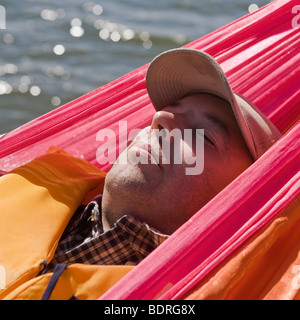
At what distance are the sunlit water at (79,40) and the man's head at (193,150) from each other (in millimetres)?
2327

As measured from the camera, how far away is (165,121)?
6.04 feet

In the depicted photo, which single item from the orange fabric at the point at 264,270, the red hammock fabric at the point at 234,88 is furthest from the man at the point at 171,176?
the red hammock fabric at the point at 234,88

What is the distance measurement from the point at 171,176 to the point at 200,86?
1.16 ft

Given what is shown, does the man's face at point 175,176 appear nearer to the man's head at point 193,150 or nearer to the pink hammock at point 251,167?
the man's head at point 193,150

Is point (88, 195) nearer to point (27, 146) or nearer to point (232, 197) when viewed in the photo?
point (27, 146)

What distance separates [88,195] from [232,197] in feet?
2.32

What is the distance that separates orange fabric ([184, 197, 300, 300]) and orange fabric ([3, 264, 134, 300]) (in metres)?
0.22

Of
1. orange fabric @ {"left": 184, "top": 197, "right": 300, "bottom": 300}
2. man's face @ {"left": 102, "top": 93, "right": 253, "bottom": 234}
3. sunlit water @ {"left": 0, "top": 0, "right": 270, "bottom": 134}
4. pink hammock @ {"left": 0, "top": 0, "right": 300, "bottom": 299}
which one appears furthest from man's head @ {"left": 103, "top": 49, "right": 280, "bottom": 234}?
sunlit water @ {"left": 0, "top": 0, "right": 270, "bottom": 134}

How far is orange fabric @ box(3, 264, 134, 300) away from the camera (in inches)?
61.3

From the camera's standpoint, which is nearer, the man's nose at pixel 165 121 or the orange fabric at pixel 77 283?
the orange fabric at pixel 77 283

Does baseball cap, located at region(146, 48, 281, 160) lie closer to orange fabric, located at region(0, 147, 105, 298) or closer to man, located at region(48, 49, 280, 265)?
man, located at region(48, 49, 280, 265)

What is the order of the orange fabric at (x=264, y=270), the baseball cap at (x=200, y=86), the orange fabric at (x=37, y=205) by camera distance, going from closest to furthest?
the orange fabric at (x=264, y=270), the orange fabric at (x=37, y=205), the baseball cap at (x=200, y=86)

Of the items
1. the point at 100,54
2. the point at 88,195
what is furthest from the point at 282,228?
the point at 100,54

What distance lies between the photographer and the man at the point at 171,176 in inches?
69.3
